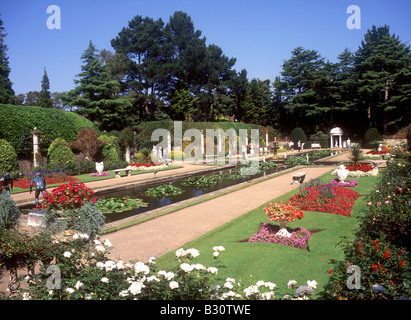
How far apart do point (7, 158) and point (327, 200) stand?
684 inches

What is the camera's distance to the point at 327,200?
934 centimetres

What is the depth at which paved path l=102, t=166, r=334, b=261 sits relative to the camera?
6.22 m

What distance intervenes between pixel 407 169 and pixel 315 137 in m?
42.2

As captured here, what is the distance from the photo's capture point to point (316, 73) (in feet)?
162

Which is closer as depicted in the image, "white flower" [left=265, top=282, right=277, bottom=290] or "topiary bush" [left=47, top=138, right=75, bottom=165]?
"white flower" [left=265, top=282, right=277, bottom=290]

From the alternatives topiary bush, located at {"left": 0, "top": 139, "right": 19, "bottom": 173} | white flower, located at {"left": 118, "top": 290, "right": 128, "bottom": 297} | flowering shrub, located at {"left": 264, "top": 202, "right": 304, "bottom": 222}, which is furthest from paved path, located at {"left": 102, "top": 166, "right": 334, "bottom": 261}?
topiary bush, located at {"left": 0, "top": 139, "right": 19, "bottom": 173}

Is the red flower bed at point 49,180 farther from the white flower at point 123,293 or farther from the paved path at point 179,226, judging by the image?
the white flower at point 123,293

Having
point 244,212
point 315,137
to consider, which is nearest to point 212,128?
point 315,137

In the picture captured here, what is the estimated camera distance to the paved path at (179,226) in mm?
6216

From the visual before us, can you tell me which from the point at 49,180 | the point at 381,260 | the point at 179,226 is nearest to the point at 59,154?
the point at 49,180

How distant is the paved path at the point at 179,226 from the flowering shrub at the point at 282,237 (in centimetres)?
144

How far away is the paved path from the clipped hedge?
14.7 metres

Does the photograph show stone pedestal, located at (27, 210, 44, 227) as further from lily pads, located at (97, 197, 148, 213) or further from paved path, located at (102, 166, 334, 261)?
lily pads, located at (97, 197, 148, 213)

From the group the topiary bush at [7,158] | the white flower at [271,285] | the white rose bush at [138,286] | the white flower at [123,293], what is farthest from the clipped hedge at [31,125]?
the white flower at [271,285]
